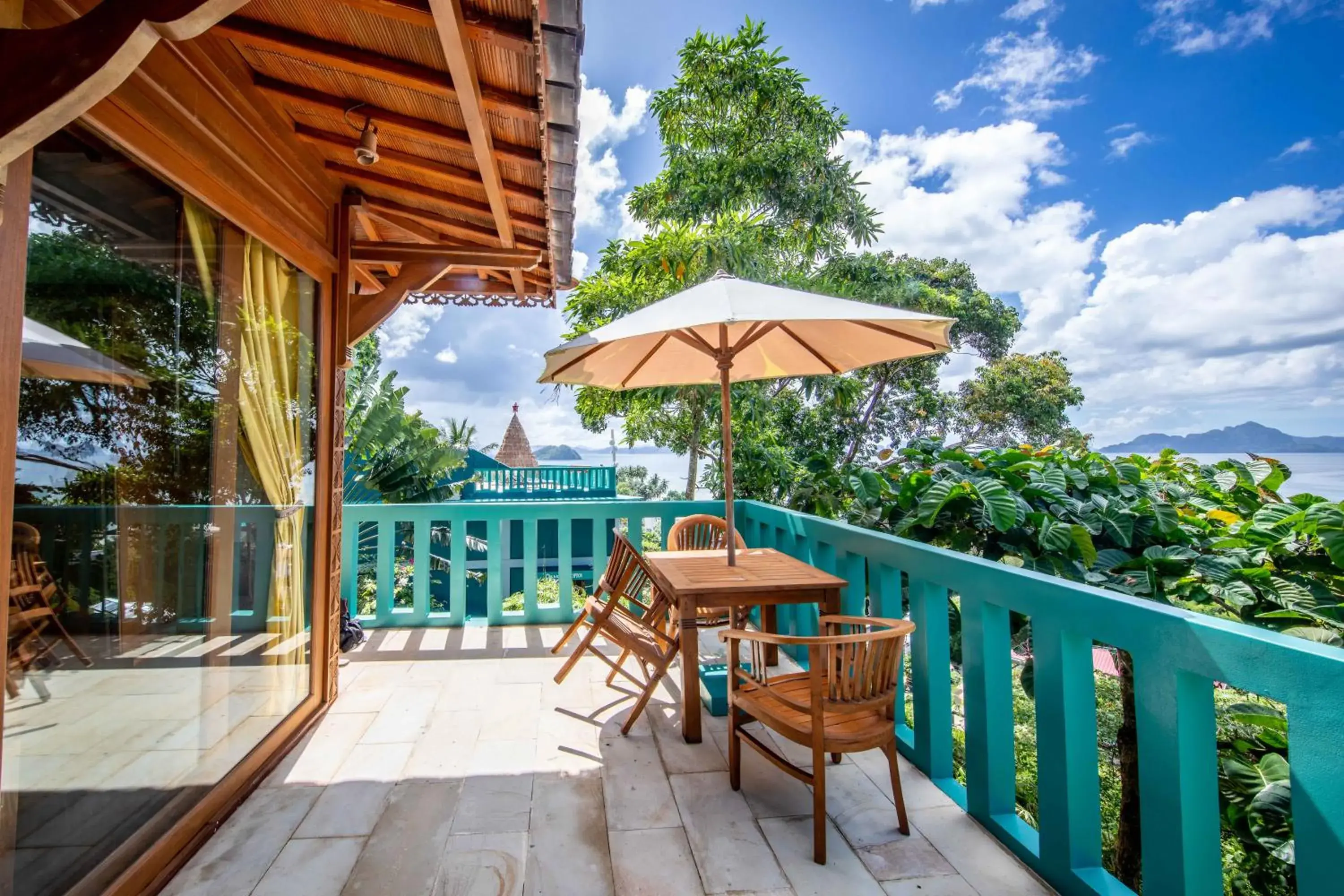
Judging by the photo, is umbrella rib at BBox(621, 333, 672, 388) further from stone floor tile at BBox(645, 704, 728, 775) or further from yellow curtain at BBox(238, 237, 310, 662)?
stone floor tile at BBox(645, 704, 728, 775)

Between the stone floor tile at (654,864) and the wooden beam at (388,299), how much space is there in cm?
284

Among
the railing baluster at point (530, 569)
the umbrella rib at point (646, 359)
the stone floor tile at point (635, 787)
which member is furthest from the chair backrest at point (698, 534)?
the stone floor tile at point (635, 787)

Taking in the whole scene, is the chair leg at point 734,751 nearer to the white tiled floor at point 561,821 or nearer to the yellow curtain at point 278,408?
the white tiled floor at point 561,821

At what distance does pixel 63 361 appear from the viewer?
1.58m

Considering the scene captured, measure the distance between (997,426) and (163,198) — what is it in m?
17.9

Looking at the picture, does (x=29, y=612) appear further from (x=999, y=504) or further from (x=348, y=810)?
(x=999, y=504)

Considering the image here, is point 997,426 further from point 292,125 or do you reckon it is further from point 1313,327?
point 1313,327

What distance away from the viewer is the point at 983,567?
86.7 inches

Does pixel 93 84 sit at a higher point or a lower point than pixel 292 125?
lower

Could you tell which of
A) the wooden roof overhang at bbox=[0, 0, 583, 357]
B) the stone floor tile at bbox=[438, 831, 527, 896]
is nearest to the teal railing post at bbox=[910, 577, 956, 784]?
the stone floor tile at bbox=[438, 831, 527, 896]

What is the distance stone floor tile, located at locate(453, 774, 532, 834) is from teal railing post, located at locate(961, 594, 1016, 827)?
162 centimetres

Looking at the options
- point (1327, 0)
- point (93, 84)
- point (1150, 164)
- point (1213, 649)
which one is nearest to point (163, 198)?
point (93, 84)

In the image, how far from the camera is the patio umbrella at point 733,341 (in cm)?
255

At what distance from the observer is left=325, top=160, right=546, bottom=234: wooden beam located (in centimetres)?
321
